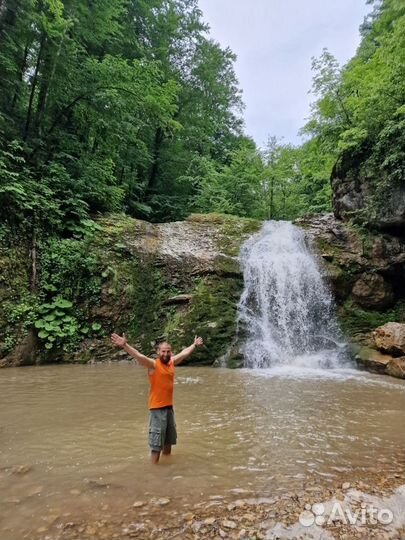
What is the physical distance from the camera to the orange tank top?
3.92 metres

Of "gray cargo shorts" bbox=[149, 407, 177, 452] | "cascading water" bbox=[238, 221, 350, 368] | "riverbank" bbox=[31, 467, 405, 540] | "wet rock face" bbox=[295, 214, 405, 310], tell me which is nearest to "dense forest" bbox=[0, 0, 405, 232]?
"wet rock face" bbox=[295, 214, 405, 310]

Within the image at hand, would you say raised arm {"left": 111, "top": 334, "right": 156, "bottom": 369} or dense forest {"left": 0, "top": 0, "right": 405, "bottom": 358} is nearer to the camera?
raised arm {"left": 111, "top": 334, "right": 156, "bottom": 369}

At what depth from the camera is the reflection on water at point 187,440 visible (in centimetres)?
325

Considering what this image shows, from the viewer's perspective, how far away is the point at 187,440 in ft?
14.7

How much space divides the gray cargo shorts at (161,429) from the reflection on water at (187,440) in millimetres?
199

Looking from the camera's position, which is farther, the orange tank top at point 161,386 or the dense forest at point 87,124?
the dense forest at point 87,124

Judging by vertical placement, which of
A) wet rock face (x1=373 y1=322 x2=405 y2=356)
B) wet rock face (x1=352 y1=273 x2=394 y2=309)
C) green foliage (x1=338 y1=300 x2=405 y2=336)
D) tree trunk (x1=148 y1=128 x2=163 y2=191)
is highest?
tree trunk (x1=148 y1=128 x2=163 y2=191)

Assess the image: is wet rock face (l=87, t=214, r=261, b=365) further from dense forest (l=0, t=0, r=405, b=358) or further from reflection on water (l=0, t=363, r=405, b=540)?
reflection on water (l=0, t=363, r=405, b=540)

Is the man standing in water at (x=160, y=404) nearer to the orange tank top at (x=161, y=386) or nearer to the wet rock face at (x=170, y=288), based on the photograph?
the orange tank top at (x=161, y=386)

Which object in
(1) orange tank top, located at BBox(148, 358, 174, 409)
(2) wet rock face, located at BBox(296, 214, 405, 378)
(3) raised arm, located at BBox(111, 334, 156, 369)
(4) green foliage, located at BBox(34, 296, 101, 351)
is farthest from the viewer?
(2) wet rock face, located at BBox(296, 214, 405, 378)

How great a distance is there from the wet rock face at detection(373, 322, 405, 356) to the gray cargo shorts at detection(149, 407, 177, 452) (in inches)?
279

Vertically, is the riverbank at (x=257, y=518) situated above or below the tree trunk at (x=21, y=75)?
below

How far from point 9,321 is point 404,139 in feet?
38.8

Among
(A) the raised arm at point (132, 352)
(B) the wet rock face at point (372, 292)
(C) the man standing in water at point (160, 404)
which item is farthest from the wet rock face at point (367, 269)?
(A) the raised arm at point (132, 352)
